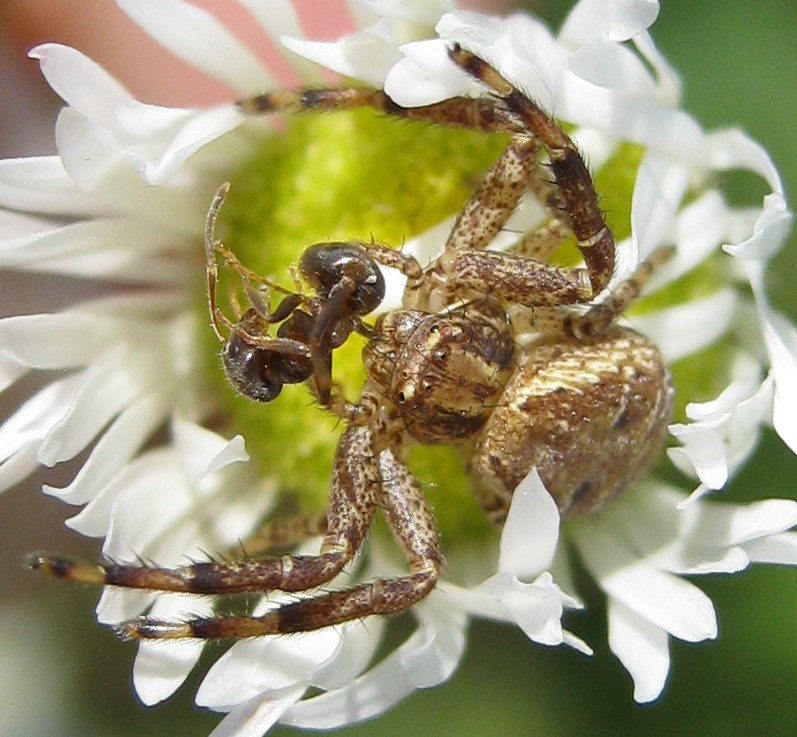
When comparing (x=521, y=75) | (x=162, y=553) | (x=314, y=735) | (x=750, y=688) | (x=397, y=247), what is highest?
(x=521, y=75)

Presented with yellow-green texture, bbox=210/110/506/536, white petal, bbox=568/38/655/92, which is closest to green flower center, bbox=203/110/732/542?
yellow-green texture, bbox=210/110/506/536

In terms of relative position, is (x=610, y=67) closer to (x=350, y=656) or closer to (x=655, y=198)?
(x=655, y=198)

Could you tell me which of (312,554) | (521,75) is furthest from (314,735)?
(521,75)

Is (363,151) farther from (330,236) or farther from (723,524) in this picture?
(723,524)

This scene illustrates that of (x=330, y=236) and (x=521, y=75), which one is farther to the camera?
(x=330, y=236)

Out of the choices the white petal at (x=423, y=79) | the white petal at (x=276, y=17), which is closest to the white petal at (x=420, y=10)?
the white petal at (x=423, y=79)

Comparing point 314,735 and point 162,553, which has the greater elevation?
point 162,553

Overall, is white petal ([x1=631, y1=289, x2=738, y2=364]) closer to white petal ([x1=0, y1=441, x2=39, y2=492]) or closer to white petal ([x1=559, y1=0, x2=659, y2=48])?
white petal ([x1=559, y1=0, x2=659, y2=48])

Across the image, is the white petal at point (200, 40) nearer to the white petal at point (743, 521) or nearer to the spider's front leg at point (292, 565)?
the spider's front leg at point (292, 565)
